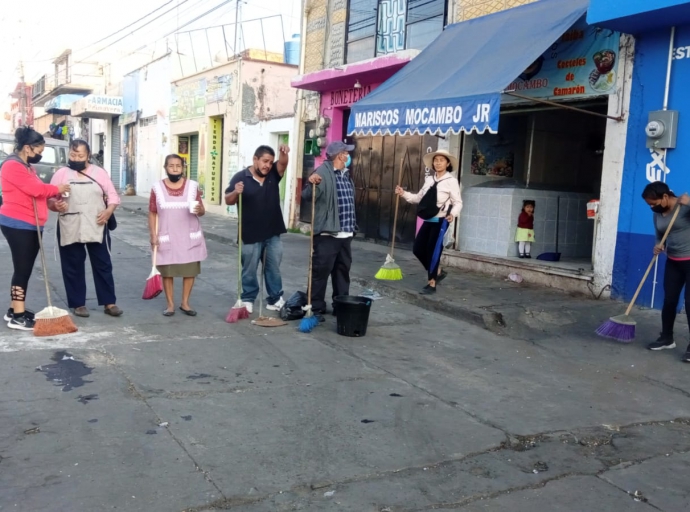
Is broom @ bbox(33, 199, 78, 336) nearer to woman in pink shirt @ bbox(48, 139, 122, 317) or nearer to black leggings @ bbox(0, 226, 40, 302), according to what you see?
black leggings @ bbox(0, 226, 40, 302)

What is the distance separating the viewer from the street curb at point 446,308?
717 cm

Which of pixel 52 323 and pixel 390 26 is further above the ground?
pixel 390 26

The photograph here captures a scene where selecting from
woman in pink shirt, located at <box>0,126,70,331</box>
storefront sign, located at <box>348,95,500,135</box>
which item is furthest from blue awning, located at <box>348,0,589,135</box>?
woman in pink shirt, located at <box>0,126,70,331</box>

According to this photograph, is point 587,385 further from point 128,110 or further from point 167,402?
point 128,110

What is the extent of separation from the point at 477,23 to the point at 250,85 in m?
10.6

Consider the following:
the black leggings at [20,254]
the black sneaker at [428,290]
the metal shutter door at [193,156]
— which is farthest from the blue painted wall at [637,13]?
the metal shutter door at [193,156]

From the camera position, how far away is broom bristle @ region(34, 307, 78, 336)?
5.89 meters

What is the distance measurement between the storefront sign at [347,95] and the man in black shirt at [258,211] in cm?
633

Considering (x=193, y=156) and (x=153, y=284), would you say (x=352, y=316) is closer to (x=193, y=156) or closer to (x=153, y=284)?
(x=153, y=284)

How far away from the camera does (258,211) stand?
6852 millimetres

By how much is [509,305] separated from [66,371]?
184 inches

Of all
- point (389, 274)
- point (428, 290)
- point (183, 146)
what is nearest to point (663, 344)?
point (428, 290)

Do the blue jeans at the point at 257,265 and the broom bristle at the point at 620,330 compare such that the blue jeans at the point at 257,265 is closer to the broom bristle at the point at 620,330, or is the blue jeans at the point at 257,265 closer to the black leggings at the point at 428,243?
the black leggings at the point at 428,243

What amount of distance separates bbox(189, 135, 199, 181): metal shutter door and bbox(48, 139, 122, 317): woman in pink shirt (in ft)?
53.2
